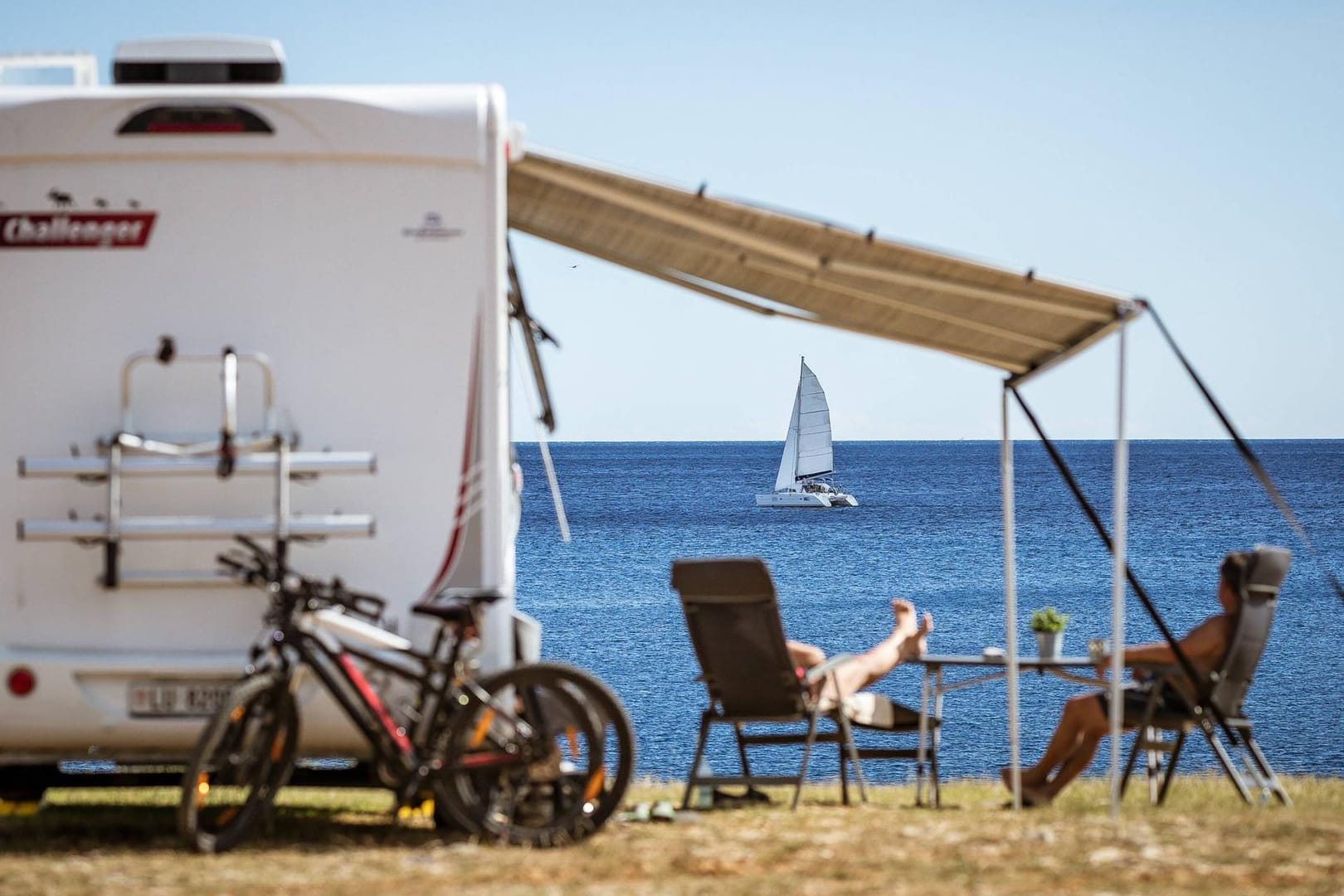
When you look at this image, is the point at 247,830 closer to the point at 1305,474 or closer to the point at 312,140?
the point at 312,140

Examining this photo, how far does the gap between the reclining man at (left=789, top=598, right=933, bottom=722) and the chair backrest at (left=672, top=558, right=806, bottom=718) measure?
16cm

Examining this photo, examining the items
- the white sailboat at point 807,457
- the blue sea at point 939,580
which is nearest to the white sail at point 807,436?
the white sailboat at point 807,457

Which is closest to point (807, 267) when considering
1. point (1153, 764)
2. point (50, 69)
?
point (50, 69)

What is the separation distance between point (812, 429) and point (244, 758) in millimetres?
63397

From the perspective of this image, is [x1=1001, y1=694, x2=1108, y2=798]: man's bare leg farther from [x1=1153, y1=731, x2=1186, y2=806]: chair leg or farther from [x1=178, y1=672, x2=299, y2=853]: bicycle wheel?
[x1=178, y1=672, x2=299, y2=853]: bicycle wheel

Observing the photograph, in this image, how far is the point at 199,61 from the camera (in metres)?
5.33

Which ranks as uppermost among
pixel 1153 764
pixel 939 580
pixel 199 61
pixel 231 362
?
pixel 199 61

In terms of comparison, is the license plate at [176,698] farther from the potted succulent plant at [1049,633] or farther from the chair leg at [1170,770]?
the chair leg at [1170,770]

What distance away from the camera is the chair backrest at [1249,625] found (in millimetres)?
6367

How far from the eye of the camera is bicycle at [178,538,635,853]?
479cm

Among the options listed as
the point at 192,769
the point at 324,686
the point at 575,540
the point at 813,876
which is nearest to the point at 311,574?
the point at 324,686

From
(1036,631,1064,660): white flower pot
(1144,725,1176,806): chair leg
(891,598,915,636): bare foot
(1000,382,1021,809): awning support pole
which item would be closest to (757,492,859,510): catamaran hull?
(1144,725,1176,806): chair leg

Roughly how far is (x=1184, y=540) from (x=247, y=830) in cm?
5902

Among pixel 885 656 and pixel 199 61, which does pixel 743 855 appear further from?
pixel 199 61
